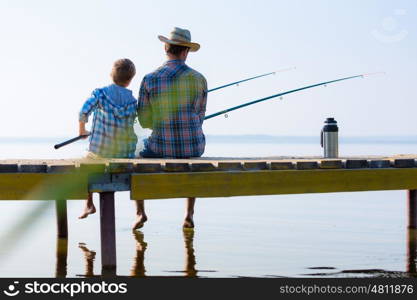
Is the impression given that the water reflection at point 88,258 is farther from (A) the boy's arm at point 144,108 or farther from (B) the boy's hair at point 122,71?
(B) the boy's hair at point 122,71

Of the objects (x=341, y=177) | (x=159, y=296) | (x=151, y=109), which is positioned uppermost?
(x=151, y=109)

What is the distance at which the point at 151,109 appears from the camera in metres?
7.02

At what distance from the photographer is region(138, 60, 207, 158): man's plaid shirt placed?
693cm

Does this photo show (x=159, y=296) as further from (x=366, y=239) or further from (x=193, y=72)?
(x=366, y=239)

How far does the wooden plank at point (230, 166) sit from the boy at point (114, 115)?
2.98ft

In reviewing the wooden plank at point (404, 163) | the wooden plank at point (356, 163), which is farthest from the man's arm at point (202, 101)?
the wooden plank at point (404, 163)

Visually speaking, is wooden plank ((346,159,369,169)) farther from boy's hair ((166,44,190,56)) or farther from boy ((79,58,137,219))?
boy ((79,58,137,219))

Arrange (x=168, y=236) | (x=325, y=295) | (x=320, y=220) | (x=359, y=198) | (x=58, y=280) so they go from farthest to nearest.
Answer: (x=359, y=198) → (x=320, y=220) → (x=168, y=236) → (x=58, y=280) → (x=325, y=295)

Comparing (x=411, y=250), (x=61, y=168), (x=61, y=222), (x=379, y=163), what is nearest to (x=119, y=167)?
(x=61, y=168)

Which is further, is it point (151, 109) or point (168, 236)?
point (168, 236)

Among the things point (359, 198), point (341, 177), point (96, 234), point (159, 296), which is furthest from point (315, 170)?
point (359, 198)

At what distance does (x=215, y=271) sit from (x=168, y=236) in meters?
2.27

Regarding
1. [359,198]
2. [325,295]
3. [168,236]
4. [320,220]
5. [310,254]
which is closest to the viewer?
[325,295]

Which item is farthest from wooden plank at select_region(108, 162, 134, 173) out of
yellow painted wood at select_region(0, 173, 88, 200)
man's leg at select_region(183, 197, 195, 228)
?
man's leg at select_region(183, 197, 195, 228)
